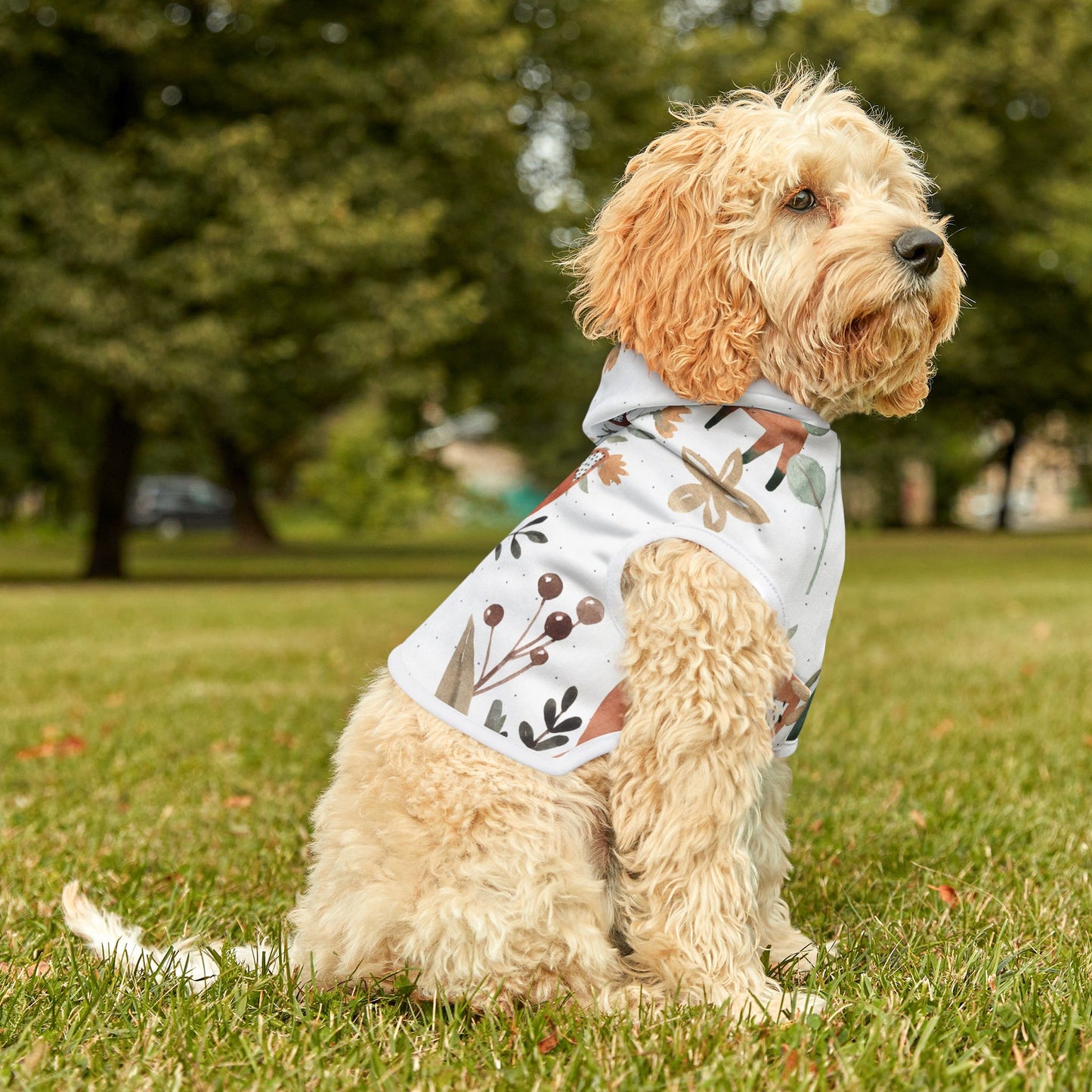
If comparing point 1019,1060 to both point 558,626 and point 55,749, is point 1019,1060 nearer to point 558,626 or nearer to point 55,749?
point 558,626

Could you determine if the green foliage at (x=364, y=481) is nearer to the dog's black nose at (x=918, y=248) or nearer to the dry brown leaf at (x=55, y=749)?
the dry brown leaf at (x=55, y=749)

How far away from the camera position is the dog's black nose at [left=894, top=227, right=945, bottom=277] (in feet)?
9.11

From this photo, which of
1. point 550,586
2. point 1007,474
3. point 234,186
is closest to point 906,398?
point 550,586

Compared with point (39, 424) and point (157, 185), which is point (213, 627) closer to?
point (157, 185)

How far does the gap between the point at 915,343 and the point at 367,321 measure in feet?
47.6

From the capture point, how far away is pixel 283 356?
1669cm

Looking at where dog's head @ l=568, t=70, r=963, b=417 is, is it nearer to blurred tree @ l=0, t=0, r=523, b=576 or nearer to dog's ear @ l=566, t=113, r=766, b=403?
dog's ear @ l=566, t=113, r=766, b=403

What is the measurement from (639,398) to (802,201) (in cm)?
62

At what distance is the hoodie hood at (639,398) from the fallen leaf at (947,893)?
5.32 ft

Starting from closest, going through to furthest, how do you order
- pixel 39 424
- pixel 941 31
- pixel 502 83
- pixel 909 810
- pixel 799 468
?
pixel 799 468 → pixel 909 810 → pixel 502 83 → pixel 941 31 → pixel 39 424

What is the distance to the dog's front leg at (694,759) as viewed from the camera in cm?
268

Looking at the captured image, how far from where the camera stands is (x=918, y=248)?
2.78 meters

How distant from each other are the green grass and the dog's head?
4.90 ft

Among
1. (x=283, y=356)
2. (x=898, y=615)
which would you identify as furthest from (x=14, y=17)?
(x=898, y=615)
